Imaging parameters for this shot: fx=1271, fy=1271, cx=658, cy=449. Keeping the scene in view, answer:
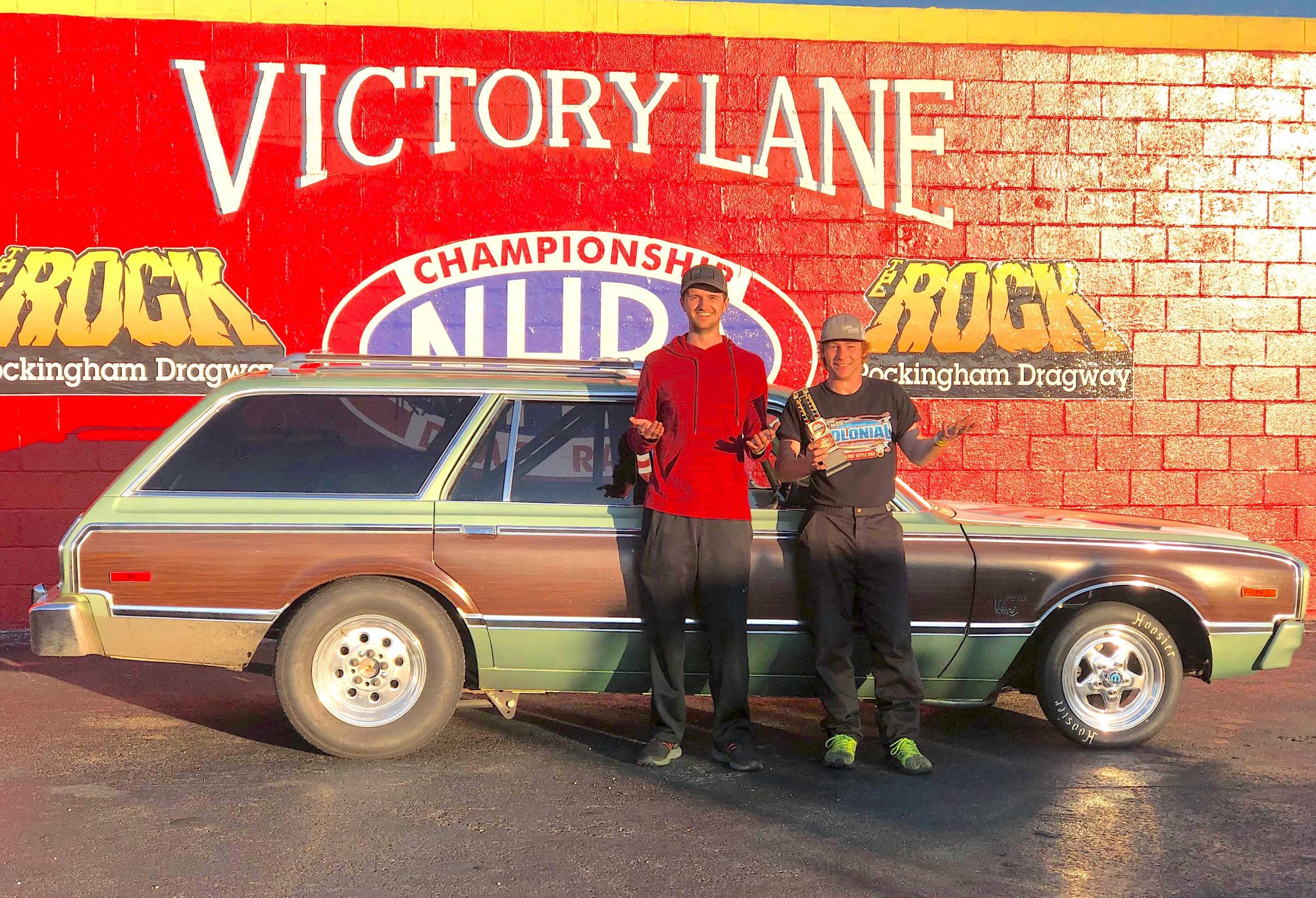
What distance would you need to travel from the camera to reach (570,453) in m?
5.25

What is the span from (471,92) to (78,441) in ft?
11.1

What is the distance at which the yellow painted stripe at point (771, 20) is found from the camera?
8211 mm

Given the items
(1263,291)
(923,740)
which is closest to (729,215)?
(1263,291)

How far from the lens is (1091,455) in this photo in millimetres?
8742

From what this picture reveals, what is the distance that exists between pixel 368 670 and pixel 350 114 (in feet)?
15.0

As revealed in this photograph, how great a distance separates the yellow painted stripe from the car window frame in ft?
13.2

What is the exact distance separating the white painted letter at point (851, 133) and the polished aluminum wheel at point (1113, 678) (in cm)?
425

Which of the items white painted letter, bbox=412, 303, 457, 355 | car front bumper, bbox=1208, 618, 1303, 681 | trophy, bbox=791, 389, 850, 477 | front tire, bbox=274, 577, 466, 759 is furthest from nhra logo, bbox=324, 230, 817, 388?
car front bumper, bbox=1208, 618, 1303, 681

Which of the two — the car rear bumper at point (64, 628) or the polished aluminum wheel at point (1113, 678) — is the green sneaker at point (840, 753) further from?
the car rear bumper at point (64, 628)

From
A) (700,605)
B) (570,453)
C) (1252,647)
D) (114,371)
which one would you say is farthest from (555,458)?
(114,371)

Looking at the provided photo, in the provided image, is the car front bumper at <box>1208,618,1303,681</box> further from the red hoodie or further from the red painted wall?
→ the red painted wall

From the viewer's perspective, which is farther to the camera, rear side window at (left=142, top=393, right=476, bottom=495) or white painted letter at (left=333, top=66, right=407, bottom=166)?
white painted letter at (left=333, top=66, right=407, bottom=166)

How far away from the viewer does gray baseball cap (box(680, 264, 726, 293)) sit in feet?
16.3

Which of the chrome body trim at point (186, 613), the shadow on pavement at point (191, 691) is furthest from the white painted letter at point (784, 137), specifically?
the chrome body trim at point (186, 613)
